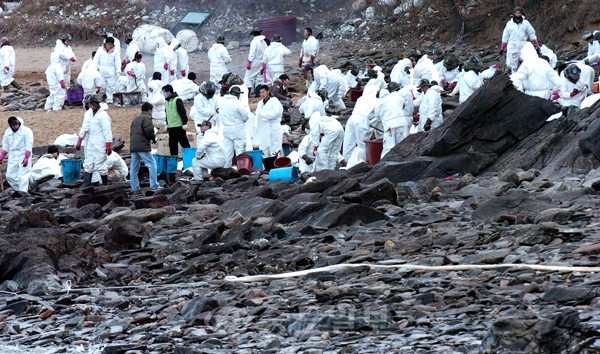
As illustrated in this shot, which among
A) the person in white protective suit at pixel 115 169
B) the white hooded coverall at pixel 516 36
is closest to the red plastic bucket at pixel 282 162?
the person in white protective suit at pixel 115 169

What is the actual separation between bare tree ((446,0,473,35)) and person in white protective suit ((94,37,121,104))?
422 inches

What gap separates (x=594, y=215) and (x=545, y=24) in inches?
773

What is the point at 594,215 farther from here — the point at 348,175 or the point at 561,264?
the point at 348,175

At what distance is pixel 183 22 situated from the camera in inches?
1312

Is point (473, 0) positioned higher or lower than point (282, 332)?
higher

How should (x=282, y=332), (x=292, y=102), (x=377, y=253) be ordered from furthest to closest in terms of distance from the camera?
(x=292, y=102)
(x=377, y=253)
(x=282, y=332)

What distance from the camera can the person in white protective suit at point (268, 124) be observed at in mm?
17641

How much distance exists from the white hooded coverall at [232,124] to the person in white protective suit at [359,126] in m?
1.81

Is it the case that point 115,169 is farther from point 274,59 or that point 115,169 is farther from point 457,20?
point 457,20

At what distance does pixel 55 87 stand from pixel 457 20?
483 inches

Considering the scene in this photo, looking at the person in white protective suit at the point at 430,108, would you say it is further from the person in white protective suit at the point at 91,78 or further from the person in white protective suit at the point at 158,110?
the person in white protective suit at the point at 91,78

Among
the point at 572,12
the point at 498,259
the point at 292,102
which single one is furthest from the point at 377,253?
the point at 572,12

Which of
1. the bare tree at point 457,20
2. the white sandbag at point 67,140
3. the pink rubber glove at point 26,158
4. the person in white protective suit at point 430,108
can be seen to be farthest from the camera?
the bare tree at point 457,20

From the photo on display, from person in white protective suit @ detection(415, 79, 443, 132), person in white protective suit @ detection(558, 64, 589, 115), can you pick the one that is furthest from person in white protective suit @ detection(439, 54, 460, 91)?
person in white protective suit @ detection(558, 64, 589, 115)
